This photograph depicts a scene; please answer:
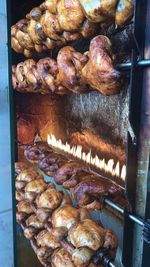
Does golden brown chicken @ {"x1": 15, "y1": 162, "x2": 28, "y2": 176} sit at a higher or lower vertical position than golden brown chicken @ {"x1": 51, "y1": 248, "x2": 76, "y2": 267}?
higher

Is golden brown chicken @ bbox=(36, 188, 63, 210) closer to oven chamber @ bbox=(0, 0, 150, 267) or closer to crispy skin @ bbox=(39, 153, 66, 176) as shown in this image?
crispy skin @ bbox=(39, 153, 66, 176)

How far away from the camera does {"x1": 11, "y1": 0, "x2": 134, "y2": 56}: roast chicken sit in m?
0.74

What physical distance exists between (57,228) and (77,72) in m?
0.59

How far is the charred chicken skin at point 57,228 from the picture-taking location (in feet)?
2.93

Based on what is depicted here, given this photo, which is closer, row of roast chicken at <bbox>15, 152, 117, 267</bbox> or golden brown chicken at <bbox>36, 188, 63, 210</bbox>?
row of roast chicken at <bbox>15, 152, 117, 267</bbox>

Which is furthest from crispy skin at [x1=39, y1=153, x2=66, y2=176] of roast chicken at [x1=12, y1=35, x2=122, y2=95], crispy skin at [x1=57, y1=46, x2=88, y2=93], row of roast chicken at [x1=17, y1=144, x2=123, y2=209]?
crispy skin at [x1=57, y1=46, x2=88, y2=93]

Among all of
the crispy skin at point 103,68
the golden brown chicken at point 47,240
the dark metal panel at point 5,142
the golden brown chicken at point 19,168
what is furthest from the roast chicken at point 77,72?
the golden brown chicken at point 47,240

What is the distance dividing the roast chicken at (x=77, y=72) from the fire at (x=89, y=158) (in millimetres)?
335

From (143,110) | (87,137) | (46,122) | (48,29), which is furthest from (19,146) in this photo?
(143,110)

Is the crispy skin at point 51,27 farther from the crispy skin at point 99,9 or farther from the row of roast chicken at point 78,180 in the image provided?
the row of roast chicken at point 78,180

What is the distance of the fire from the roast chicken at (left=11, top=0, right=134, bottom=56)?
1.68 ft

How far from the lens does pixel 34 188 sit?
1.34 meters

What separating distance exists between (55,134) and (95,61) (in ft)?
2.93

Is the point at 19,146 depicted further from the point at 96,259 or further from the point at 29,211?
the point at 96,259
